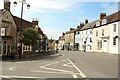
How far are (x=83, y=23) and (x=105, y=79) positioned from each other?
94.2 meters

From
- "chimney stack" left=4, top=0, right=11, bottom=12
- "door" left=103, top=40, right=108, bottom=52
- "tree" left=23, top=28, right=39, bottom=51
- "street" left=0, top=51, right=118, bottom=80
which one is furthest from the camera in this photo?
Result: "door" left=103, top=40, right=108, bottom=52

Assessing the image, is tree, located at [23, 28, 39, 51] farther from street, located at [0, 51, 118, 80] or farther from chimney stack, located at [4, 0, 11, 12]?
street, located at [0, 51, 118, 80]

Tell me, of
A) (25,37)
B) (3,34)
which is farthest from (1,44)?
(25,37)

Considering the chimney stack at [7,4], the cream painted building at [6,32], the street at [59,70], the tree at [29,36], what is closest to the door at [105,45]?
the tree at [29,36]

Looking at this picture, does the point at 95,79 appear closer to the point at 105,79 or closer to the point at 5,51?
the point at 105,79

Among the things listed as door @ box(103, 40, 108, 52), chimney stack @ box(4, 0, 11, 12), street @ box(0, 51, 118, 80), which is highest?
chimney stack @ box(4, 0, 11, 12)

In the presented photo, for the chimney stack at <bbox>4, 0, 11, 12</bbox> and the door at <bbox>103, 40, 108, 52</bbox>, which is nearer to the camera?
the chimney stack at <bbox>4, 0, 11, 12</bbox>

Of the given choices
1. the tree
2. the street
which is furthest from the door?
the street

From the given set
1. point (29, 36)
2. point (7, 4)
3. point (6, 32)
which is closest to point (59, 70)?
point (6, 32)

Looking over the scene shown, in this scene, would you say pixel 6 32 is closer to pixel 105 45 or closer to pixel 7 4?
pixel 7 4

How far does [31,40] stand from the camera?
44.0 meters

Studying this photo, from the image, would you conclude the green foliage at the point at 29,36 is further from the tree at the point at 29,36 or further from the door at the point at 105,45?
the door at the point at 105,45

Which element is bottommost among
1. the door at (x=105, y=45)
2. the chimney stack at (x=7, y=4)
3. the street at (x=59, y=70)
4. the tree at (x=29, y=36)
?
the street at (x=59, y=70)

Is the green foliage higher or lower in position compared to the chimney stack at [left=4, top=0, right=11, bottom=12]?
lower
